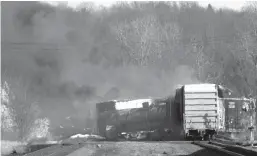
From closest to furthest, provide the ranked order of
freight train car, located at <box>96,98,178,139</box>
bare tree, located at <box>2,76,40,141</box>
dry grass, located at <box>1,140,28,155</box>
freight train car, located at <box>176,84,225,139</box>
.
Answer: dry grass, located at <box>1,140,28,155</box> → freight train car, located at <box>176,84,225,139</box> → freight train car, located at <box>96,98,178,139</box> → bare tree, located at <box>2,76,40,141</box>

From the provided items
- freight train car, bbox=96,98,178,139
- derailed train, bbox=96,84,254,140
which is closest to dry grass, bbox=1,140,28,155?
freight train car, bbox=96,98,178,139

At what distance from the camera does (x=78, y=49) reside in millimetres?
50750

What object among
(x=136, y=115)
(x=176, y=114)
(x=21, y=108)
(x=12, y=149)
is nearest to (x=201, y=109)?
(x=176, y=114)

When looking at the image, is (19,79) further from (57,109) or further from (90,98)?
(90,98)

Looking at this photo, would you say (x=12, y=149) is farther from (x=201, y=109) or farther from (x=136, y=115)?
(x=201, y=109)

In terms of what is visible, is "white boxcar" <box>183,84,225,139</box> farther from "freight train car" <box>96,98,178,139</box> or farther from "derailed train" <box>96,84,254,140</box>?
"freight train car" <box>96,98,178,139</box>

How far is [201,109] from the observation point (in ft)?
89.2

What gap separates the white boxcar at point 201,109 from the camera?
2703cm

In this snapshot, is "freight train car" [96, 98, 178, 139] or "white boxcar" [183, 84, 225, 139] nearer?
"white boxcar" [183, 84, 225, 139]

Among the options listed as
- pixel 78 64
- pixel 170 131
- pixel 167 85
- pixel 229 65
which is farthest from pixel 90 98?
pixel 229 65

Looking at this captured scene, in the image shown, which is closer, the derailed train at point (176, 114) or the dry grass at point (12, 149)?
the dry grass at point (12, 149)

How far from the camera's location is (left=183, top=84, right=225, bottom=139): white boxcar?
27.0 metres


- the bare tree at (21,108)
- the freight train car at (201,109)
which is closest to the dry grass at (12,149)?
the freight train car at (201,109)

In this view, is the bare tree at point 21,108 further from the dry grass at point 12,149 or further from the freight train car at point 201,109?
the freight train car at point 201,109
